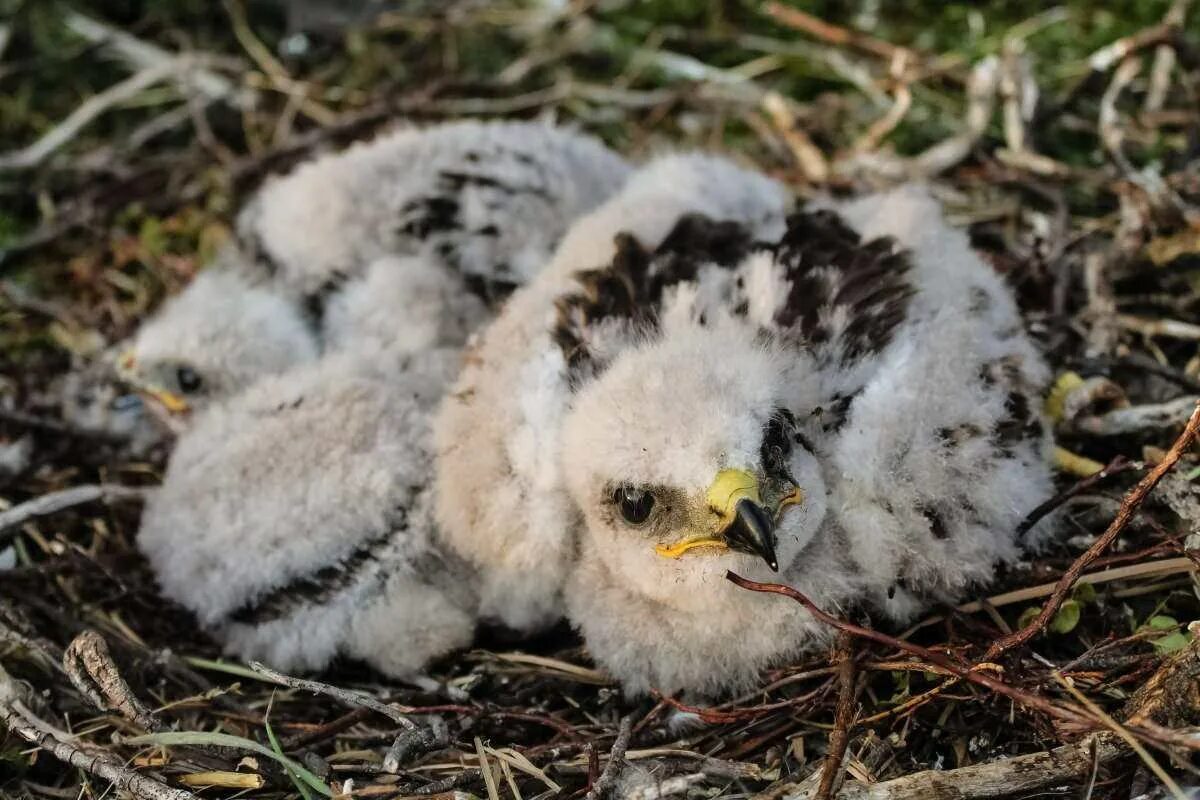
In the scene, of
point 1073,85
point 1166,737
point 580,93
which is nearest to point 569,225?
point 580,93

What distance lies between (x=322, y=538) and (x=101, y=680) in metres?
0.59

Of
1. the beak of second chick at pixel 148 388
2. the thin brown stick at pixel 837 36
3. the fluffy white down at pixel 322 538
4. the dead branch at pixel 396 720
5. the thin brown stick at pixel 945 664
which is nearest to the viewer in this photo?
the thin brown stick at pixel 945 664

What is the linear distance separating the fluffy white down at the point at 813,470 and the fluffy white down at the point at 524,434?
105 millimetres

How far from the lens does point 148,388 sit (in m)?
3.48

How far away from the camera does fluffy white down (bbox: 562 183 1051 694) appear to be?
222 centimetres

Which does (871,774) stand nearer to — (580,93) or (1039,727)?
(1039,727)

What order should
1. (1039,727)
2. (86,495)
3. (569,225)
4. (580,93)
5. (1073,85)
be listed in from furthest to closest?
(580,93)
(1073,85)
(569,225)
(86,495)
(1039,727)

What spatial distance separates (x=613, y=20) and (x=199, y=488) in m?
2.95

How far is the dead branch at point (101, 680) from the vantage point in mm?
2387

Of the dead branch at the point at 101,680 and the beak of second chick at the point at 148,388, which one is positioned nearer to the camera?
the dead branch at the point at 101,680

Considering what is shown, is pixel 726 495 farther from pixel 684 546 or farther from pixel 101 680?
pixel 101 680

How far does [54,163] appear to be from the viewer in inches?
173

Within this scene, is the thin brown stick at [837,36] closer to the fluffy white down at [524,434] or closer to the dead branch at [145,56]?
the fluffy white down at [524,434]

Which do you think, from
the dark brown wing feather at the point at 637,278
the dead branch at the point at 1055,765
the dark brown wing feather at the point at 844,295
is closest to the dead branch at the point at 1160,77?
the dark brown wing feather at the point at 844,295
